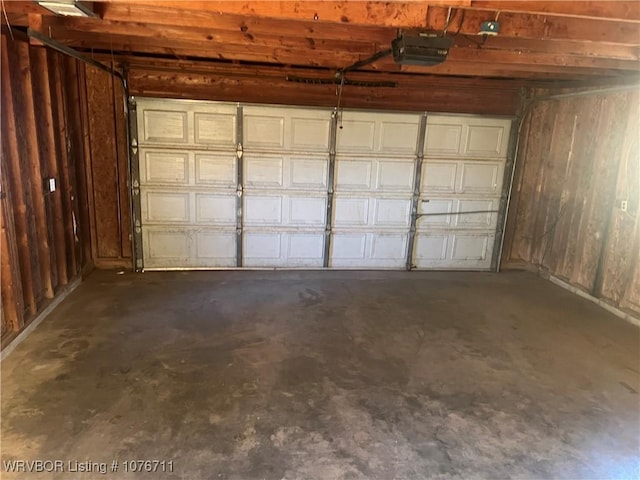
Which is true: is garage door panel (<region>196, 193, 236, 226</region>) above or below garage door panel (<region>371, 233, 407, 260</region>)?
above

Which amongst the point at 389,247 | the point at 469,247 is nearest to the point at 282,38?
the point at 389,247

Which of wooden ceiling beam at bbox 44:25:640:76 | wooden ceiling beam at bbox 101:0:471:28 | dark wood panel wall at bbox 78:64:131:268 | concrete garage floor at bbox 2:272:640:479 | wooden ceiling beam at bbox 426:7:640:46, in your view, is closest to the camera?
concrete garage floor at bbox 2:272:640:479

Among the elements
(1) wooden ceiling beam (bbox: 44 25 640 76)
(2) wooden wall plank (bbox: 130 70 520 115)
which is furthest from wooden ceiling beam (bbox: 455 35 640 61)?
(2) wooden wall plank (bbox: 130 70 520 115)

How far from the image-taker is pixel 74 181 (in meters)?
4.91

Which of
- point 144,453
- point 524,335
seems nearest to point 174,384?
point 144,453

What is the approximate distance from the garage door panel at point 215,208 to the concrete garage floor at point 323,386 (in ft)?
3.50

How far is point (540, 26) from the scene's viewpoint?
Result: 3.24m

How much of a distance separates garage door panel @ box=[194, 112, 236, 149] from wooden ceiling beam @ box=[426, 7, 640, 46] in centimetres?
302

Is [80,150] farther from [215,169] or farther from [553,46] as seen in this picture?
[553,46]

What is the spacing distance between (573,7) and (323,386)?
2.94 m

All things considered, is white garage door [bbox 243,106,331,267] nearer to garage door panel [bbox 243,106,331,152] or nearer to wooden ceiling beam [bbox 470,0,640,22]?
garage door panel [bbox 243,106,331,152]

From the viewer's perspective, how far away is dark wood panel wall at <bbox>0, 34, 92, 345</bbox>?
343 cm

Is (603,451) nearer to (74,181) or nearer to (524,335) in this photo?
(524,335)

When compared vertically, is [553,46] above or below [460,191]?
above
